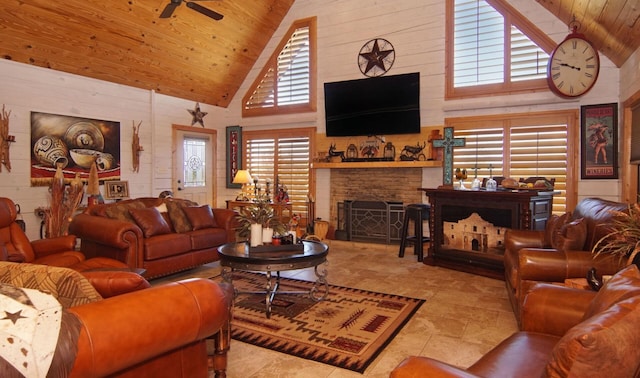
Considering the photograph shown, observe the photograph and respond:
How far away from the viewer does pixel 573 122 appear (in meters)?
5.55

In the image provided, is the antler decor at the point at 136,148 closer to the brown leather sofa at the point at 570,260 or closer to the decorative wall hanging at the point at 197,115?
the decorative wall hanging at the point at 197,115

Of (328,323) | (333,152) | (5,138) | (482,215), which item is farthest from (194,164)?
(328,323)

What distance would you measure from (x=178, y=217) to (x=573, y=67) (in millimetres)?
5338

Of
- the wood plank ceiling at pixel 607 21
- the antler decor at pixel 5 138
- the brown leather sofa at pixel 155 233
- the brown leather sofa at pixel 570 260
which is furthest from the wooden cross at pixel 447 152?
the antler decor at pixel 5 138

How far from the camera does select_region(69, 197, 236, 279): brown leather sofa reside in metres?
4.25

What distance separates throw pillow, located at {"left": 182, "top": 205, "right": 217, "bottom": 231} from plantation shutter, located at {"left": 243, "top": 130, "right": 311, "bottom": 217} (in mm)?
2471

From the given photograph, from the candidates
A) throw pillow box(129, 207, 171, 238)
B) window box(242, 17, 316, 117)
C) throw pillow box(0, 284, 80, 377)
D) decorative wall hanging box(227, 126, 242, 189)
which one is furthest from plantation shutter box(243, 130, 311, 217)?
throw pillow box(0, 284, 80, 377)

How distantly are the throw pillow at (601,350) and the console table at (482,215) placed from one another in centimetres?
388

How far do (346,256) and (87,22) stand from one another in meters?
4.85

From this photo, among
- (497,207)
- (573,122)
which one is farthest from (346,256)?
(573,122)

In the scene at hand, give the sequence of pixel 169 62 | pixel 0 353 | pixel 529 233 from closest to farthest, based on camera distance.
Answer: pixel 0 353
pixel 529 233
pixel 169 62

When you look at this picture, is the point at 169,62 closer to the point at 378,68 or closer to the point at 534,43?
the point at 378,68

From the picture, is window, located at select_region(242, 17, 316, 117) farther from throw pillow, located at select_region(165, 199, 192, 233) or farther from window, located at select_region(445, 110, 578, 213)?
throw pillow, located at select_region(165, 199, 192, 233)

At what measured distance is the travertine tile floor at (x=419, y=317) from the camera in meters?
2.66
